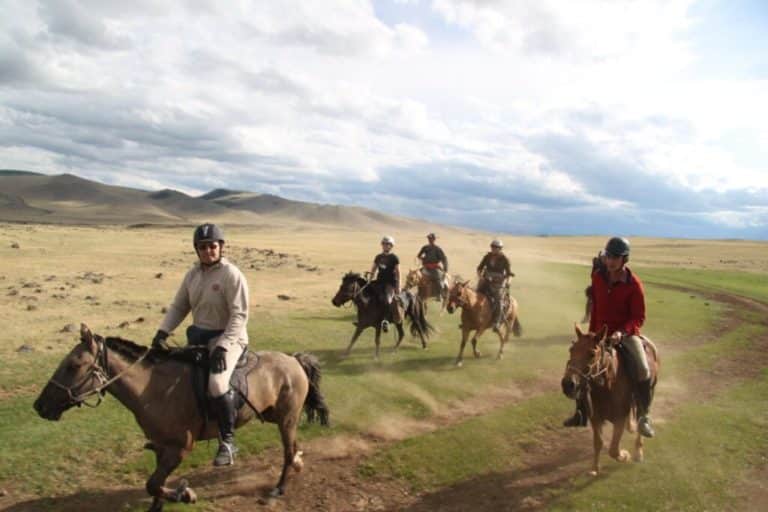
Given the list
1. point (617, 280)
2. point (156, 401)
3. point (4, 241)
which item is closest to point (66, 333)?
point (156, 401)

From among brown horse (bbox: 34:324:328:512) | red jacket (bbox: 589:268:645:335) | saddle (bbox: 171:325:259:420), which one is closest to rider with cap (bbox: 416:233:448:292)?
red jacket (bbox: 589:268:645:335)

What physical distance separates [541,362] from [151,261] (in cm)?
3582

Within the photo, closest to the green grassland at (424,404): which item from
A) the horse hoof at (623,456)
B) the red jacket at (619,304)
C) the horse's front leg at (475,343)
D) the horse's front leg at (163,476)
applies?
the horse hoof at (623,456)

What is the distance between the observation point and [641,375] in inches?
369

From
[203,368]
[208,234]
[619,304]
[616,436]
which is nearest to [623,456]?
[616,436]

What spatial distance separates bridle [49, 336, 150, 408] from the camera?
6.64m

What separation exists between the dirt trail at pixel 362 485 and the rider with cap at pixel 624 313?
1236 millimetres

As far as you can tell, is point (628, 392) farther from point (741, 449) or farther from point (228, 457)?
point (228, 457)

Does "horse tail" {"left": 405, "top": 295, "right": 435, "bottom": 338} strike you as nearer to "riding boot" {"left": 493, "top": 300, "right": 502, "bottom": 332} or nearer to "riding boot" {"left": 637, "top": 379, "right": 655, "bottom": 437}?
"riding boot" {"left": 493, "top": 300, "right": 502, "bottom": 332}

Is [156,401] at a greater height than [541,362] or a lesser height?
greater

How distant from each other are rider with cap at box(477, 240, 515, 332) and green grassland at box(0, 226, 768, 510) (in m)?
1.63

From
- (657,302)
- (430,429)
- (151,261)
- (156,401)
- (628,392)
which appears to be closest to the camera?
(156,401)

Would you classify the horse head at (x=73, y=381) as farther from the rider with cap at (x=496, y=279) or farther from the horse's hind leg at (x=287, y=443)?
the rider with cap at (x=496, y=279)

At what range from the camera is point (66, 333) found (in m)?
17.8
